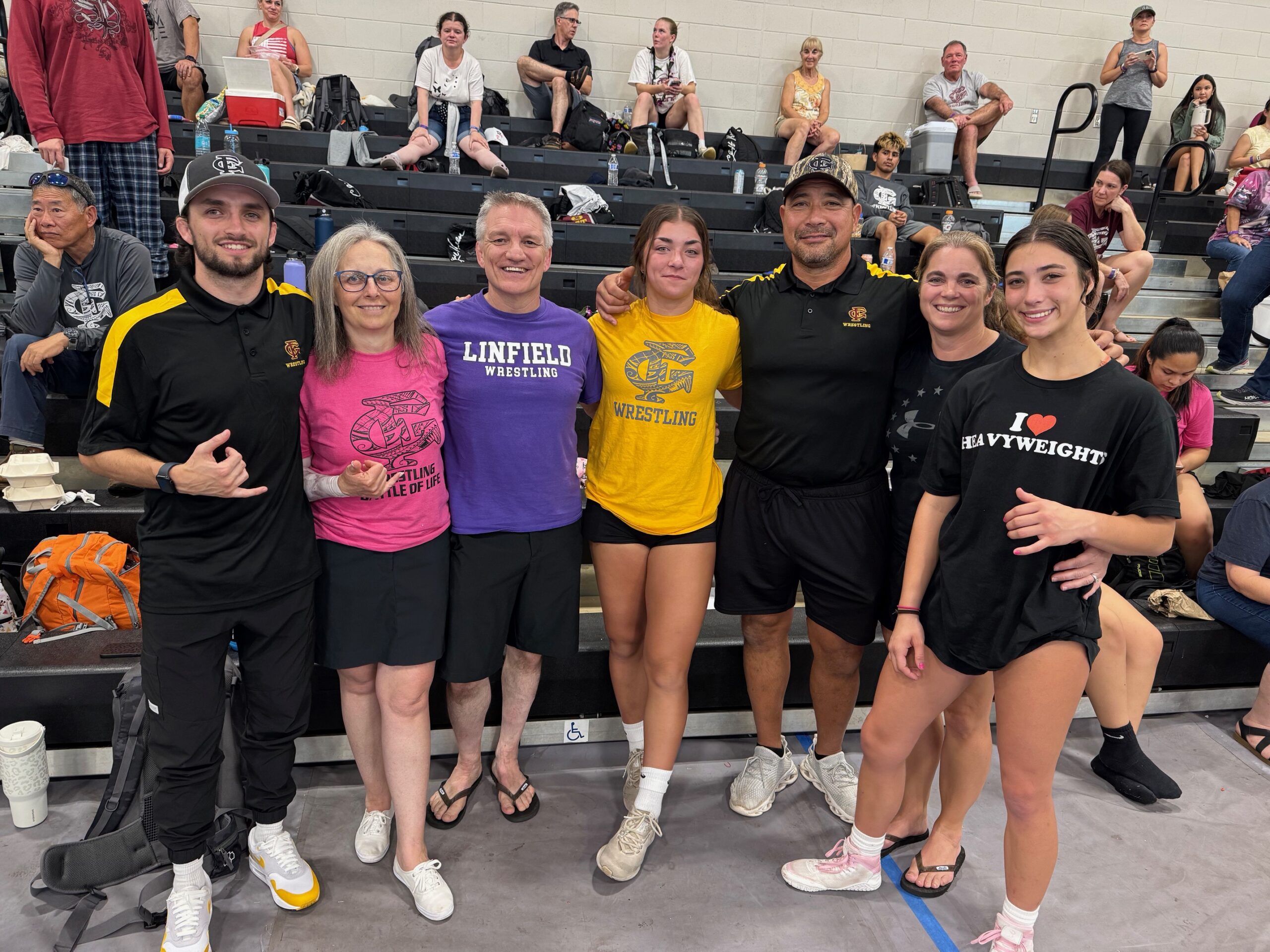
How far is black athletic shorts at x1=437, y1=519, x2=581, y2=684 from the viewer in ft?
6.63

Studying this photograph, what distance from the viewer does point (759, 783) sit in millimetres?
2396

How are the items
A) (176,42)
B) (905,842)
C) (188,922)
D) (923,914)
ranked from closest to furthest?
(188,922) → (923,914) → (905,842) → (176,42)

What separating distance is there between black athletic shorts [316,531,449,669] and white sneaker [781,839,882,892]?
111cm

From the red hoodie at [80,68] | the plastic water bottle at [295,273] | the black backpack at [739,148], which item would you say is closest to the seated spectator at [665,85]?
the black backpack at [739,148]

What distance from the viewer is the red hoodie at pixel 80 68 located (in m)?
3.50

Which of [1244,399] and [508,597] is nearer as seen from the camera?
[508,597]

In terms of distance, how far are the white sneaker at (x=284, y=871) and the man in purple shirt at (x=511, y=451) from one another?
1.82 ft

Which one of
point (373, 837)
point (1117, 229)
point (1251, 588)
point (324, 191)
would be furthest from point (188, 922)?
point (1117, 229)

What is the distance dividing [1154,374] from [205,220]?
10.8ft

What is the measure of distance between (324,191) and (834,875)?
477 cm

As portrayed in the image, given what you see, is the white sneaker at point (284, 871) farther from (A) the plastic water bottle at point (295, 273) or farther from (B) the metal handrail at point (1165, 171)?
(B) the metal handrail at point (1165, 171)

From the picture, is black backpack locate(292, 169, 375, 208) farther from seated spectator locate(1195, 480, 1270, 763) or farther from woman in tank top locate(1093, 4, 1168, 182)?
woman in tank top locate(1093, 4, 1168, 182)

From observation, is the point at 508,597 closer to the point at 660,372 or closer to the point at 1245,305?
the point at 660,372

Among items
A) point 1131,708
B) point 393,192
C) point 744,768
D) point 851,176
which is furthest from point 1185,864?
point 393,192
